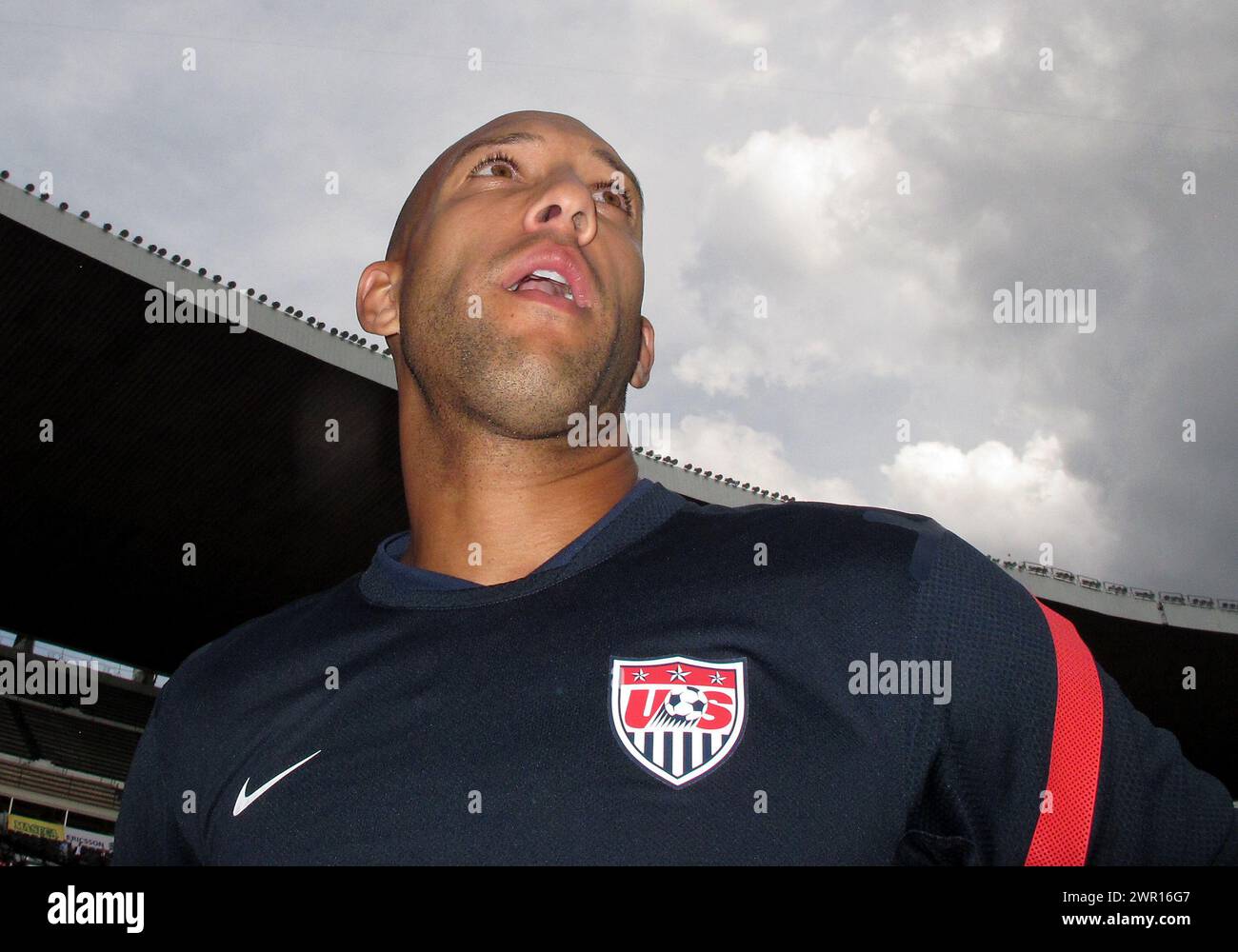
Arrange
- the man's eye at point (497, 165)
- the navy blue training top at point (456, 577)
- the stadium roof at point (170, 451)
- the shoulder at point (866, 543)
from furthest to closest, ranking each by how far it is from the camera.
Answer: the stadium roof at point (170, 451), the man's eye at point (497, 165), the navy blue training top at point (456, 577), the shoulder at point (866, 543)

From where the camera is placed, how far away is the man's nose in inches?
Result: 65.5

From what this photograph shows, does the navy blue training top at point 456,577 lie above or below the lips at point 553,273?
below

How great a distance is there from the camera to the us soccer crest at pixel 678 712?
1162 millimetres

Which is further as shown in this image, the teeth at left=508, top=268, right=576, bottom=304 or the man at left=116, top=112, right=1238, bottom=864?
the teeth at left=508, top=268, right=576, bottom=304

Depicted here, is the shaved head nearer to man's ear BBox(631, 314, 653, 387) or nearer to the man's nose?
the man's nose

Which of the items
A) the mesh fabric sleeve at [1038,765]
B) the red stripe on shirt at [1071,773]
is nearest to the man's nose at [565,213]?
the mesh fabric sleeve at [1038,765]

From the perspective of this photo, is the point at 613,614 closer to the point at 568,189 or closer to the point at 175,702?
the point at 568,189

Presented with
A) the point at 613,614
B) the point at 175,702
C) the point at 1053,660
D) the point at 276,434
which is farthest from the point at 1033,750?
the point at 276,434

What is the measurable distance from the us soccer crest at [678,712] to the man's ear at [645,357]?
2.71ft

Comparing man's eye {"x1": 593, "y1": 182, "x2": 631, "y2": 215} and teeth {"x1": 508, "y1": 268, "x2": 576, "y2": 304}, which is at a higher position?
man's eye {"x1": 593, "y1": 182, "x2": 631, "y2": 215}

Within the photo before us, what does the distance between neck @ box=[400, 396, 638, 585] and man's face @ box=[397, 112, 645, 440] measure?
0.06m

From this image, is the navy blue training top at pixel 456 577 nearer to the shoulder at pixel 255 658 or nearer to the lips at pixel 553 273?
the shoulder at pixel 255 658

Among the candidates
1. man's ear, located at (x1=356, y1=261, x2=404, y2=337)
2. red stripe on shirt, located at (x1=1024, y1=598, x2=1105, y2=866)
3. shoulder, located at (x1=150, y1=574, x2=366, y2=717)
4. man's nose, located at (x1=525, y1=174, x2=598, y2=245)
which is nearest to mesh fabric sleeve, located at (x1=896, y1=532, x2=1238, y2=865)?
red stripe on shirt, located at (x1=1024, y1=598, x2=1105, y2=866)

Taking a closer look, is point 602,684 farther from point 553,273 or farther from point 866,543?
point 553,273
